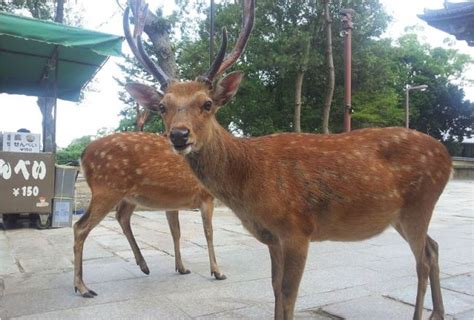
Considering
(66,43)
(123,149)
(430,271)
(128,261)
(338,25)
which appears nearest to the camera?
(430,271)

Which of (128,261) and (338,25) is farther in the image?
(338,25)

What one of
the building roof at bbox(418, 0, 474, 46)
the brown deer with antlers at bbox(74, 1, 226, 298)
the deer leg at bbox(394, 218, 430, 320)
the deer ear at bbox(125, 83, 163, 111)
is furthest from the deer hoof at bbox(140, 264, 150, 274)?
the building roof at bbox(418, 0, 474, 46)

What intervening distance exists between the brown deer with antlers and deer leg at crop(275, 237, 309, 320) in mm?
1717

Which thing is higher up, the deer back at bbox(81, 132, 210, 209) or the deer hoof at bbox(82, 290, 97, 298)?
the deer back at bbox(81, 132, 210, 209)

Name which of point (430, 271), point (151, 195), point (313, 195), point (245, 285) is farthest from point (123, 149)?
point (430, 271)

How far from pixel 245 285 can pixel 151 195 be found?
1.42 m

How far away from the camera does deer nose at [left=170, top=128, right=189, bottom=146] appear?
285 cm

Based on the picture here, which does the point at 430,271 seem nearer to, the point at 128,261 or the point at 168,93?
the point at 168,93

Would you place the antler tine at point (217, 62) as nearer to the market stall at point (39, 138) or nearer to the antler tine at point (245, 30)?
the antler tine at point (245, 30)

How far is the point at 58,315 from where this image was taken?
12.1 feet

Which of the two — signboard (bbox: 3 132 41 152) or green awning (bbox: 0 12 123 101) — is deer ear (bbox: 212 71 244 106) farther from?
signboard (bbox: 3 132 41 152)

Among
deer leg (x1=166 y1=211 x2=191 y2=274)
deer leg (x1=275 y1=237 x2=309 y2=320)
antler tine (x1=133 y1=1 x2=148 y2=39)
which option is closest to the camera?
deer leg (x1=275 y1=237 x2=309 y2=320)

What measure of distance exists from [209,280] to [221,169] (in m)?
1.91

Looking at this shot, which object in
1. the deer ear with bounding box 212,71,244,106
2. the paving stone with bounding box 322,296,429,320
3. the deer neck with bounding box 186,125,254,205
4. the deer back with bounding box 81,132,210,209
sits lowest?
the paving stone with bounding box 322,296,429,320
